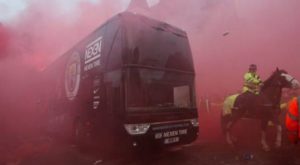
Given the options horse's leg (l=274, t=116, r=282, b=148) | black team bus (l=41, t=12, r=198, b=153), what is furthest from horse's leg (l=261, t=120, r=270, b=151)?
black team bus (l=41, t=12, r=198, b=153)

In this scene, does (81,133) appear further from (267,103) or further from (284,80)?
(284,80)

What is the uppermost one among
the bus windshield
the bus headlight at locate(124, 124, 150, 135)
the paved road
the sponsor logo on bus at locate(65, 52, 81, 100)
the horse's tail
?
the sponsor logo on bus at locate(65, 52, 81, 100)

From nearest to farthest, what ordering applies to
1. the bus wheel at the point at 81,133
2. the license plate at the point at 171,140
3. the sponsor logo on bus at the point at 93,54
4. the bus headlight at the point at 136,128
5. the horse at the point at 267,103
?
the bus headlight at the point at 136,128, the license plate at the point at 171,140, the horse at the point at 267,103, the sponsor logo on bus at the point at 93,54, the bus wheel at the point at 81,133

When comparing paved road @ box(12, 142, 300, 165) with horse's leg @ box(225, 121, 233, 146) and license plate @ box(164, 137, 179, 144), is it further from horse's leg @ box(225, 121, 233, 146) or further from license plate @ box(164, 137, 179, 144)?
license plate @ box(164, 137, 179, 144)

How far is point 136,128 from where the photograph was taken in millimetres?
7074

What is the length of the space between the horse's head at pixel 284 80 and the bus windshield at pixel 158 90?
247 cm

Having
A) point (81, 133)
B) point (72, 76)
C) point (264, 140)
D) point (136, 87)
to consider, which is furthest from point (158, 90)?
point (72, 76)

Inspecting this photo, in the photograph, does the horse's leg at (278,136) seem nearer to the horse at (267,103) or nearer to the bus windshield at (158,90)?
the horse at (267,103)

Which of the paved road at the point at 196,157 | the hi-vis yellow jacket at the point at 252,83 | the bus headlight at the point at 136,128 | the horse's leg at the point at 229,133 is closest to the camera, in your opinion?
the bus headlight at the point at 136,128

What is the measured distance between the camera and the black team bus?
714cm

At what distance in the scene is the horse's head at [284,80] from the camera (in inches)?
325

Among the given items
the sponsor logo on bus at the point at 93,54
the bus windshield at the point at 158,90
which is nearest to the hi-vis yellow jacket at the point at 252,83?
Answer: the bus windshield at the point at 158,90

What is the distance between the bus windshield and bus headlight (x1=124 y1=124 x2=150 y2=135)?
1.30 feet

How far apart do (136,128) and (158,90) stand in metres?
1.26
